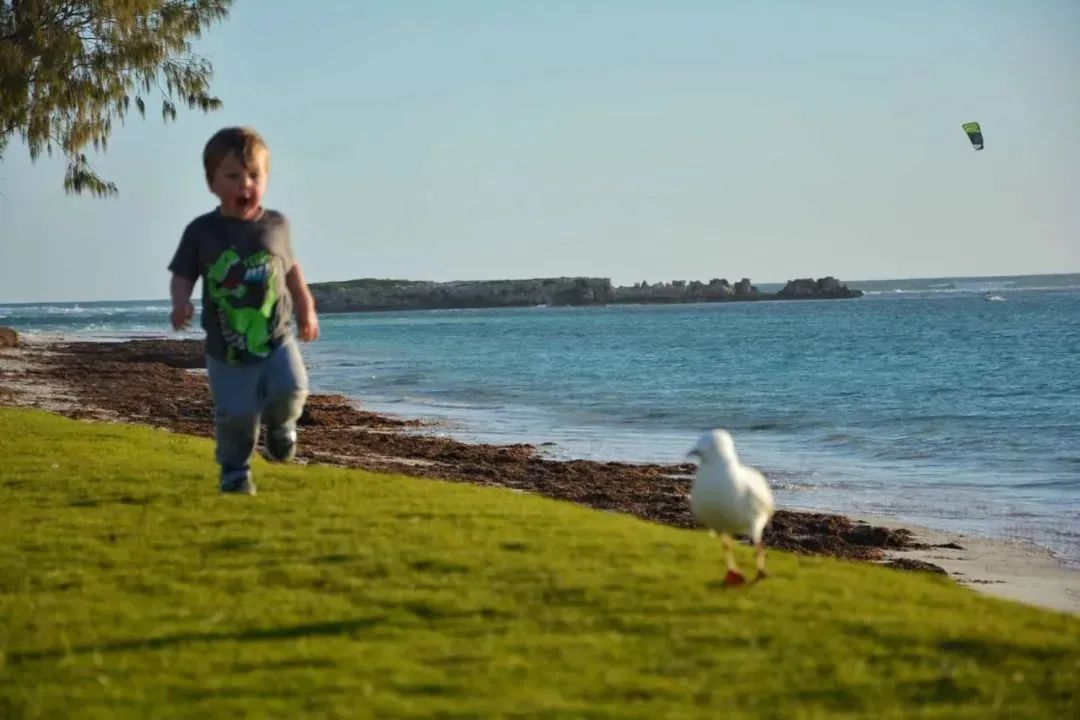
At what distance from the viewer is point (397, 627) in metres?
5.36

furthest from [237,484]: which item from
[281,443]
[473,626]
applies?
[473,626]

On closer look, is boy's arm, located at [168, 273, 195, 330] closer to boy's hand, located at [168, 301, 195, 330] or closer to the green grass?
boy's hand, located at [168, 301, 195, 330]

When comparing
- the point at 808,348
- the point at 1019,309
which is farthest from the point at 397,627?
the point at 1019,309

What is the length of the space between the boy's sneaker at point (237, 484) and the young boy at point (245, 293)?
2.14 ft

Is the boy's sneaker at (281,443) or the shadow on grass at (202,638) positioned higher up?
the boy's sneaker at (281,443)

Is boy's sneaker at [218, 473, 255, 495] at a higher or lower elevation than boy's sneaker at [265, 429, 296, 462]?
lower

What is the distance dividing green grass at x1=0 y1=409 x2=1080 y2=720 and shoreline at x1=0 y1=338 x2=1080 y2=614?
3177 mm

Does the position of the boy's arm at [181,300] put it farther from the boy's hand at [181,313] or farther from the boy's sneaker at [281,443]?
the boy's sneaker at [281,443]

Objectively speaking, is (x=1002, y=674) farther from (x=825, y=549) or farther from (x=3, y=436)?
(x=3, y=436)

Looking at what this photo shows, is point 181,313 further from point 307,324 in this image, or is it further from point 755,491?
point 755,491

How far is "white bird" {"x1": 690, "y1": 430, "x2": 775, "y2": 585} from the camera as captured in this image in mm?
5535

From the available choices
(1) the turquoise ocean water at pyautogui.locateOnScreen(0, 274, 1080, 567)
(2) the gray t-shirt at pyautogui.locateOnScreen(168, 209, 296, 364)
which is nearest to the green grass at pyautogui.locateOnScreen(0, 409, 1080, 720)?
(2) the gray t-shirt at pyautogui.locateOnScreen(168, 209, 296, 364)

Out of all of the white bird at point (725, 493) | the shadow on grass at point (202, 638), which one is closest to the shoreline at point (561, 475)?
the shadow on grass at point (202, 638)

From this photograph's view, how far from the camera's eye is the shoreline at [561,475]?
12.1m
